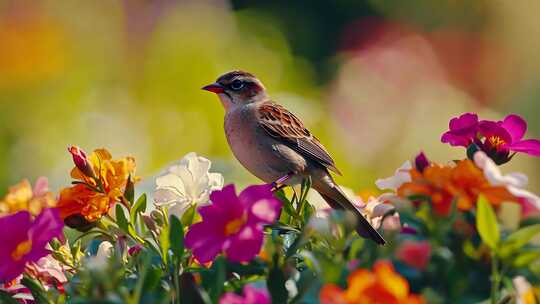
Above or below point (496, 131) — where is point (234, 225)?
below

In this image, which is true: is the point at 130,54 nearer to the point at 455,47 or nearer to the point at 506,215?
the point at 455,47

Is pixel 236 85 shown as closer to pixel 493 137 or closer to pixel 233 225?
pixel 493 137

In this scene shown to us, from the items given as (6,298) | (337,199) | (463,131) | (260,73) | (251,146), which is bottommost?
(6,298)

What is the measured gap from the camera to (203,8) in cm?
461

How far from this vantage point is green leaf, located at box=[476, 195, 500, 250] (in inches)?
35.9

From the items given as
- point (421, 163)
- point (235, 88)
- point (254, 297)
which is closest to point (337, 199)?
point (235, 88)

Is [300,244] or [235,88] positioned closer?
[300,244]

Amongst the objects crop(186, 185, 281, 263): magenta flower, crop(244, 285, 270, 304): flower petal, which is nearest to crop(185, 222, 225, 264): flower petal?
crop(186, 185, 281, 263): magenta flower

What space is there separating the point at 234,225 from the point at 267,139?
4.69 feet

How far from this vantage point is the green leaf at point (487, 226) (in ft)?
2.99

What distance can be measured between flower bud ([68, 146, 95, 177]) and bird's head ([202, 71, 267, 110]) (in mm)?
1328

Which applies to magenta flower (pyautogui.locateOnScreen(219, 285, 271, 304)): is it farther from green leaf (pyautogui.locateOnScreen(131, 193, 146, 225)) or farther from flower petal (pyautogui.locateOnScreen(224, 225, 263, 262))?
green leaf (pyautogui.locateOnScreen(131, 193, 146, 225))

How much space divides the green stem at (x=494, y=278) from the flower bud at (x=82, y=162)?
553 millimetres

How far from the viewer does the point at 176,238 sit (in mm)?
1045
